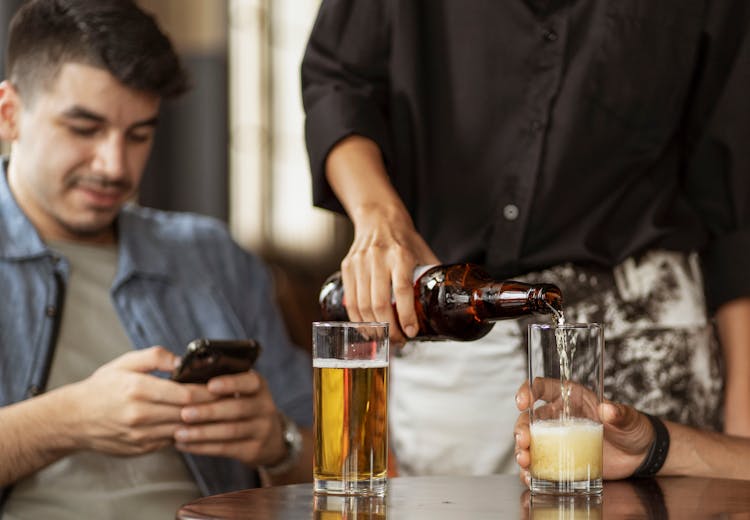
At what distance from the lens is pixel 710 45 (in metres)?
1.69

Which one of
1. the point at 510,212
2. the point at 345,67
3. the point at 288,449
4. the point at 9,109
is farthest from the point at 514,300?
the point at 9,109

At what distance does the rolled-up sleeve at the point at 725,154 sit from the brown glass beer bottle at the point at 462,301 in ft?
1.89

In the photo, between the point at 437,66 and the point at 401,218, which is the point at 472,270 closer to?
the point at 401,218

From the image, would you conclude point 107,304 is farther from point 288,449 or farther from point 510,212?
point 510,212

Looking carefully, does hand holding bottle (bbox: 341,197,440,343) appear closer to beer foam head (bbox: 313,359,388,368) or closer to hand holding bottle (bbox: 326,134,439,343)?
hand holding bottle (bbox: 326,134,439,343)

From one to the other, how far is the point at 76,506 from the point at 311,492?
2.55 feet

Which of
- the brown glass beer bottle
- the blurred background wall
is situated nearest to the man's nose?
the brown glass beer bottle

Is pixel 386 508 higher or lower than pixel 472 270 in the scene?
lower

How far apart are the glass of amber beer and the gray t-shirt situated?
813 millimetres

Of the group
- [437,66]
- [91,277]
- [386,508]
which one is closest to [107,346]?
[91,277]

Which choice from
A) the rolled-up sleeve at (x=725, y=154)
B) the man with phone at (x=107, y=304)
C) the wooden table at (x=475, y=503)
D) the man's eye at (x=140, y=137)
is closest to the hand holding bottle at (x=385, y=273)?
the wooden table at (x=475, y=503)

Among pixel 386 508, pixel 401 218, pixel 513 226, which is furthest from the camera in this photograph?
pixel 513 226

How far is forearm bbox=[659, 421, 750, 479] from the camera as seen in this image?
50.9 inches

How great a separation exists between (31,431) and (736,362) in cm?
102
